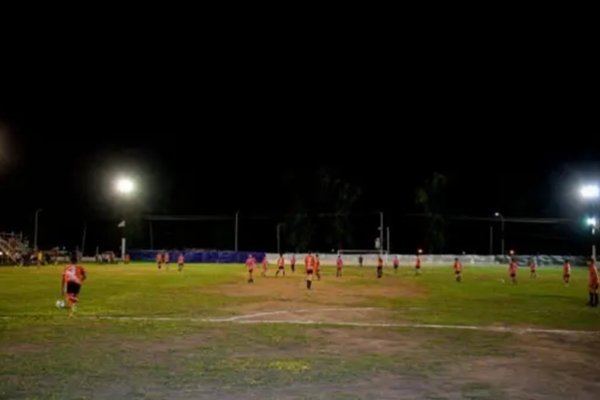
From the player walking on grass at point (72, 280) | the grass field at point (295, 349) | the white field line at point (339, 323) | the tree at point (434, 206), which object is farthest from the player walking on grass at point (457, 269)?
the tree at point (434, 206)

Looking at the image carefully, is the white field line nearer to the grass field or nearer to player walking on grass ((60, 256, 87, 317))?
the grass field

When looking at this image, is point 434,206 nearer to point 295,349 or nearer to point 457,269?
point 457,269

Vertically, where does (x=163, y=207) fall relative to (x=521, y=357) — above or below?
above

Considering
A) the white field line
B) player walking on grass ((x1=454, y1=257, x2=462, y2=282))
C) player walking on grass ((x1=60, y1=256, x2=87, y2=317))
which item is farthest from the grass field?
player walking on grass ((x1=454, y1=257, x2=462, y2=282))

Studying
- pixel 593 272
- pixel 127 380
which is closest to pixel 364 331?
pixel 127 380

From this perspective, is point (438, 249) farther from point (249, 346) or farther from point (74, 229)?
point (249, 346)

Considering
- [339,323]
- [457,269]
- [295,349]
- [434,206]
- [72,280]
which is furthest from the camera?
[434,206]

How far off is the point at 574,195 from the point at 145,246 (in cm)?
7318

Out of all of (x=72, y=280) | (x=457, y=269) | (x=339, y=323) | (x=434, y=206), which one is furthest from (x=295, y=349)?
(x=434, y=206)

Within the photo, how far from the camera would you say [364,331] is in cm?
2047

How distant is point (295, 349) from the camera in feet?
55.4

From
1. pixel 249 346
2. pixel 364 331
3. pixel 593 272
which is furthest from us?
pixel 593 272

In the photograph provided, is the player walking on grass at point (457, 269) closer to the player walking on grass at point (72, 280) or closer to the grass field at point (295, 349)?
the grass field at point (295, 349)

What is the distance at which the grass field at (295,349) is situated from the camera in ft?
40.7
